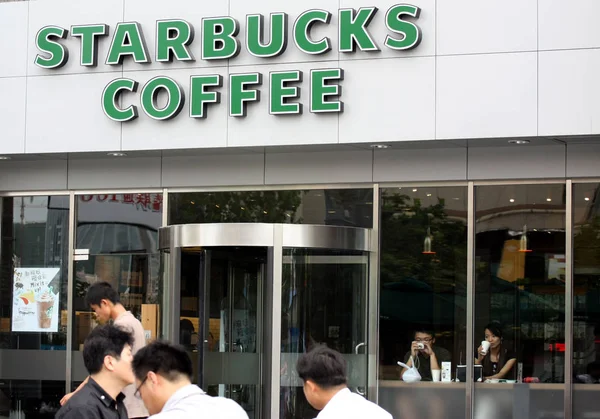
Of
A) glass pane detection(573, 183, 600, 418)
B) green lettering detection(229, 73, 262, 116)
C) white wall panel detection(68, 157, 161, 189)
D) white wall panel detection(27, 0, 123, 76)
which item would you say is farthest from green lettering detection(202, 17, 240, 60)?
glass pane detection(573, 183, 600, 418)

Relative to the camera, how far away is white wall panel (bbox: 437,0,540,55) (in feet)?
36.4

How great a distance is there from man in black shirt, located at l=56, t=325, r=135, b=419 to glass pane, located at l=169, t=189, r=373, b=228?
690 centimetres

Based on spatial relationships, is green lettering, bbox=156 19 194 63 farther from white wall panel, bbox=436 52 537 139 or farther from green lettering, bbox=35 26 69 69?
white wall panel, bbox=436 52 537 139

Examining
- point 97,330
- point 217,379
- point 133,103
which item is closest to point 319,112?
point 133,103

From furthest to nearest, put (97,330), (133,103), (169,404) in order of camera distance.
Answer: (133,103) < (97,330) < (169,404)

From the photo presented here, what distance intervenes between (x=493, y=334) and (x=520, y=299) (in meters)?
0.51

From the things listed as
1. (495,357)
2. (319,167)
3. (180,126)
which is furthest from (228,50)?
(495,357)

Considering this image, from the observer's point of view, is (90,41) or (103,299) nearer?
(103,299)

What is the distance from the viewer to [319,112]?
38.4 feet

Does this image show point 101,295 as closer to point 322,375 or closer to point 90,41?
point 322,375

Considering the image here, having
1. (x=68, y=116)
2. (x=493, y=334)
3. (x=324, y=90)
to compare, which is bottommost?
(x=493, y=334)

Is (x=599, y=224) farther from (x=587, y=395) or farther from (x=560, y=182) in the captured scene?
(x=587, y=395)

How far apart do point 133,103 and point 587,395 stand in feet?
20.4

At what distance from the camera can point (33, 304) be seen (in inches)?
544
